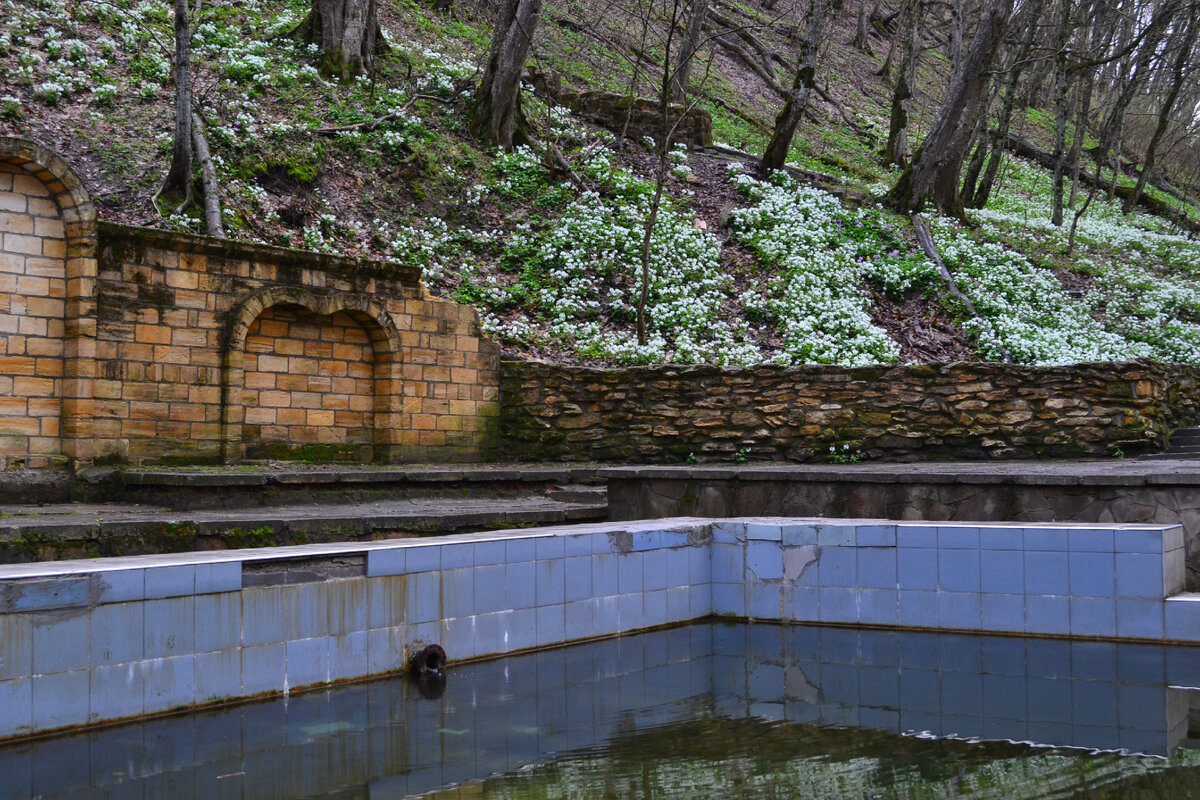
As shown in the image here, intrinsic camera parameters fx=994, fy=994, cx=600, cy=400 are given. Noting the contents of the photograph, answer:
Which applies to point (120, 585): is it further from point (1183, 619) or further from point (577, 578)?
point (1183, 619)

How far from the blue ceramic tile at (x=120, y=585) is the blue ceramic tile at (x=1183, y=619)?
17.2 ft

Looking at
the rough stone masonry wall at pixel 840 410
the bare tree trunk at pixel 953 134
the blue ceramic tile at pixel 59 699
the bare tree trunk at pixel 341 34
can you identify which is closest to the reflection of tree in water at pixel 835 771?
the blue ceramic tile at pixel 59 699

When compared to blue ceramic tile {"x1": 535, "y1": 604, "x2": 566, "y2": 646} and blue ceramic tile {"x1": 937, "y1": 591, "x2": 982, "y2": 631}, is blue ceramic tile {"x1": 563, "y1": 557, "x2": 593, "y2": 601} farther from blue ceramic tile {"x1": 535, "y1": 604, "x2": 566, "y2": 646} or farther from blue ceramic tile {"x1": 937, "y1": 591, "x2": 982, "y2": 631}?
blue ceramic tile {"x1": 937, "y1": 591, "x2": 982, "y2": 631}

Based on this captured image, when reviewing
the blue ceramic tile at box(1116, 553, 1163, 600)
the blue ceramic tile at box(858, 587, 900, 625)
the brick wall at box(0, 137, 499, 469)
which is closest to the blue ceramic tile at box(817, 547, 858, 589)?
the blue ceramic tile at box(858, 587, 900, 625)

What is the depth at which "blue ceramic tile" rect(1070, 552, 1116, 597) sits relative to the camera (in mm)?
5633

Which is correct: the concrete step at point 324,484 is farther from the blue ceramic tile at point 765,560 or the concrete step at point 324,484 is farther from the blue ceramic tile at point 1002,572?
the blue ceramic tile at point 1002,572

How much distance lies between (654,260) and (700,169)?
4.75 meters

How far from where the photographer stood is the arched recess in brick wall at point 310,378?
9.22 meters

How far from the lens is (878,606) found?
6.11 meters

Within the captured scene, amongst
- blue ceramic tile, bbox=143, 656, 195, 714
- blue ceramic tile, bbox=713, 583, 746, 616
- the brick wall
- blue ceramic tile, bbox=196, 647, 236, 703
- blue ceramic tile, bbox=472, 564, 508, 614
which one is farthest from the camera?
the brick wall

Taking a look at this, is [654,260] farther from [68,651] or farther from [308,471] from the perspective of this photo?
[68,651]

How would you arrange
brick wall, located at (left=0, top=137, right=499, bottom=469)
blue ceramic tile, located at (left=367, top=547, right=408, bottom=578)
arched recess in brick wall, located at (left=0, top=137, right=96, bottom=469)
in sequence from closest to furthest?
1. blue ceramic tile, located at (left=367, top=547, right=408, bottom=578)
2. arched recess in brick wall, located at (left=0, top=137, right=96, bottom=469)
3. brick wall, located at (left=0, top=137, right=499, bottom=469)

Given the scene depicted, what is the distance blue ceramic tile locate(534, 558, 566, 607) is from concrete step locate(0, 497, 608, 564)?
1.63 meters

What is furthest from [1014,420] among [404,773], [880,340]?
[404,773]
